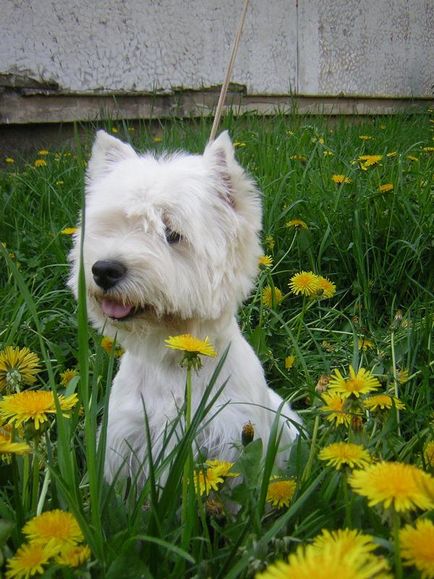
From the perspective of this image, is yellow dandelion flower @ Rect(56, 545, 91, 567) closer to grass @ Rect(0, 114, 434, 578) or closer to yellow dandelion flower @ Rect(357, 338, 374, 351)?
grass @ Rect(0, 114, 434, 578)

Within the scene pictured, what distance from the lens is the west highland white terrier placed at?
1.67 m

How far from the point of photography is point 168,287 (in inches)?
65.9

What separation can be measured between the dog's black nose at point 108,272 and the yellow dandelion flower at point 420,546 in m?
1.07

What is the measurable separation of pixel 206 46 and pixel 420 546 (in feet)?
19.2

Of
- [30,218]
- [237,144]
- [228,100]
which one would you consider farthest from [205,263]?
[228,100]

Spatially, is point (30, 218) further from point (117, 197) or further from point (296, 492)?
point (296, 492)

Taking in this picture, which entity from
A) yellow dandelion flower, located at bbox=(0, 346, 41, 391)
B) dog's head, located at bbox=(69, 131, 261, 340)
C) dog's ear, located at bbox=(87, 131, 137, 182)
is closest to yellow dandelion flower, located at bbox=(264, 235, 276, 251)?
dog's head, located at bbox=(69, 131, 261, 340)

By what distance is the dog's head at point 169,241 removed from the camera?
166 centimetres

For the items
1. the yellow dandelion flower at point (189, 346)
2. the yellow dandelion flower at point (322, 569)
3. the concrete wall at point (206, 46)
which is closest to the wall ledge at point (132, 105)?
the concrete wall at point (206, 46)

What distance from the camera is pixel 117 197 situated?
1.79m

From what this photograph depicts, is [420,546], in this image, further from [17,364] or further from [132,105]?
[132,105]

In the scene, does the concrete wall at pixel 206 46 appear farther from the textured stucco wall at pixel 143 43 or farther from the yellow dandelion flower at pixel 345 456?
the yellow dandelion flower at pixel 345 456

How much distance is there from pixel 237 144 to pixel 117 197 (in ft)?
7.64

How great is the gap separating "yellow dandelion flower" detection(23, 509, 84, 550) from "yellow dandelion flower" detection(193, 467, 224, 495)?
0.23 meters
